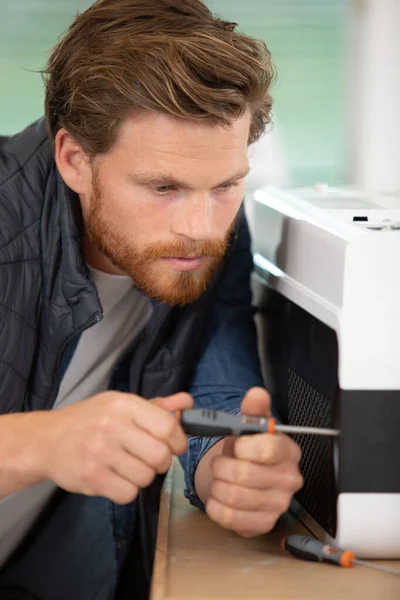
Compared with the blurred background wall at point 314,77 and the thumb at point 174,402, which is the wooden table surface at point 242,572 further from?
the blurred background wall at point 314,77

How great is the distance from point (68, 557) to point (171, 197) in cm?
64

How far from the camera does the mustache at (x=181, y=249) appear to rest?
3.76ft

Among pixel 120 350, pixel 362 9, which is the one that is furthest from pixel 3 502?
pixel 362 9

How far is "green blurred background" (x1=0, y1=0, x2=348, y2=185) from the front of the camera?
82.7 inches

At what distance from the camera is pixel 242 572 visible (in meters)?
0.96

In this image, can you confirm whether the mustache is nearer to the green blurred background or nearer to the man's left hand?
the man's left hand

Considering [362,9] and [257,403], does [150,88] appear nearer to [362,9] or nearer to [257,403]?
[257,403]

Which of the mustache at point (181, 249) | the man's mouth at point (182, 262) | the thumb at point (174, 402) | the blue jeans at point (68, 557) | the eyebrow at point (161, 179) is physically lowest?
the blue jeans at point (68, 557)

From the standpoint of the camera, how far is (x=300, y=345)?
1.13 meters

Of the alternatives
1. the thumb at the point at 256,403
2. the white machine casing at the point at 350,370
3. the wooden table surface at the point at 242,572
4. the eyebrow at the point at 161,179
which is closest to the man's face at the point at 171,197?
the eyebrow at the point at 161,179

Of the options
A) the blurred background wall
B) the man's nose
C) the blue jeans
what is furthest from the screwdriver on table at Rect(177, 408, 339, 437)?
→ the blurred background wall

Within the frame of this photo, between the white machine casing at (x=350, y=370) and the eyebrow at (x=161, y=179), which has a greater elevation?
the eyebrow at (x=161, y=179)

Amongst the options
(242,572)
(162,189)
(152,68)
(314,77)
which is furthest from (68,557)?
(314,77)

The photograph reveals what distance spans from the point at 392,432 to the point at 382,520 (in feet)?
0.32
